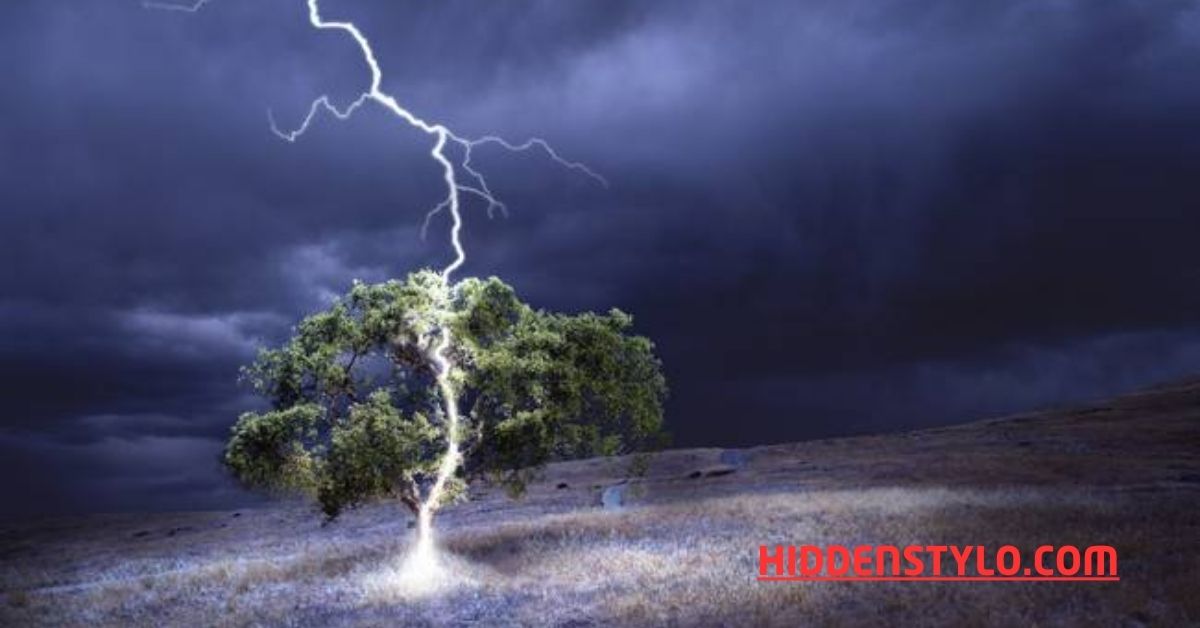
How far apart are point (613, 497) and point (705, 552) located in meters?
31.5

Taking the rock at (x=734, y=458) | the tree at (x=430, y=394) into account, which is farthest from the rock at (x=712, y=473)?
the tree at (x=430, y=394)

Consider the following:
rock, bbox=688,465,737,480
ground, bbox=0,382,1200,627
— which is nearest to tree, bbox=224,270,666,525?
ground, bbox=0,382,1200,627

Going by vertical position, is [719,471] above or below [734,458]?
below

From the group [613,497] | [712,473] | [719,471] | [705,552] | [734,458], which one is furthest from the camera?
[734,458]

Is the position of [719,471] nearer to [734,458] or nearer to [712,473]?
[712,473]

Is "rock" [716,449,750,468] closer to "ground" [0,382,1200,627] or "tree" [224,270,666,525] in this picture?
"ground" [0,382,1200,627]

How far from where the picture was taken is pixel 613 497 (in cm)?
6116

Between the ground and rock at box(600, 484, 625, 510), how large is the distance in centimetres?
46

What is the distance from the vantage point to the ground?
20969 mm

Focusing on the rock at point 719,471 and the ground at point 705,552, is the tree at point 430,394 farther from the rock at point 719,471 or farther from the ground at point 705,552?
the rock at point 719,471

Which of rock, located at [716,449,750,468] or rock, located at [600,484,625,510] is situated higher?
rock, located at [716,449,750,468]

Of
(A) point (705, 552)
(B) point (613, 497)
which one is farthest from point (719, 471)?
(A) point (705, 552)

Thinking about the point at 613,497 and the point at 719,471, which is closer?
the point at 613,497

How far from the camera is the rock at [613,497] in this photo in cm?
5459
